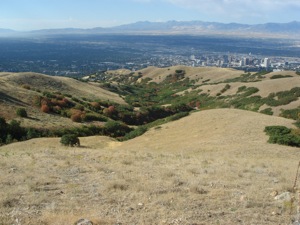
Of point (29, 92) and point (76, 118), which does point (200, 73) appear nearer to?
point (29, 92)

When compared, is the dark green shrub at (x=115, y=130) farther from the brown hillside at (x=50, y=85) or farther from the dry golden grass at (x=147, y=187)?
the brown hillside at (x=50, y=85)

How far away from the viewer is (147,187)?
41.2 feet

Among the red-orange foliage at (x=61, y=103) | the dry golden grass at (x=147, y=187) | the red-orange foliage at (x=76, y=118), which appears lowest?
the red-orange foliage at (x=76, y=118)

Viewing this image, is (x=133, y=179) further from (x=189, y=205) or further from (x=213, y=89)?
(x=213, y=89)

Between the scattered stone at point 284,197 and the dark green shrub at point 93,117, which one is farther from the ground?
the scattered stone at point 284,197

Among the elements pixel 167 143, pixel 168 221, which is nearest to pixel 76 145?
pixel 167 143

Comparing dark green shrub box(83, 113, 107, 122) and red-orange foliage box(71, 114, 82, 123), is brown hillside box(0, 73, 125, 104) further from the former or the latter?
red-orange foliage box(71, 114, 82, 123)

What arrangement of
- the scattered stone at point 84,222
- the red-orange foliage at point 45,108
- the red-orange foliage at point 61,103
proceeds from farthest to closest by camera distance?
the red-orange foliage at point 61,103 → the red-orange foliage at point 45,108 → the scattered stone at point 84,222

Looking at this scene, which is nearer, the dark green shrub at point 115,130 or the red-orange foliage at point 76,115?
the dark green shrub at point 115,130

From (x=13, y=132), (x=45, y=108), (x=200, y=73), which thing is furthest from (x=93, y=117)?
(x=200, y=73)

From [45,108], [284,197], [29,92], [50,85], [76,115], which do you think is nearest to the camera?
[284,197]

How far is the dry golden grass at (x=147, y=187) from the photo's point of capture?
32.0 ft

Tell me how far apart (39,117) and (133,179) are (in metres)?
29.7

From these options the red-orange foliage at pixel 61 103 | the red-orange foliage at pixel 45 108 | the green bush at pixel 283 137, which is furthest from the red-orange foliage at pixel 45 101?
the green bush at pixel 283 137
